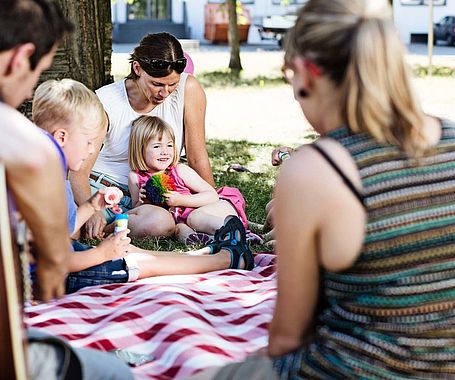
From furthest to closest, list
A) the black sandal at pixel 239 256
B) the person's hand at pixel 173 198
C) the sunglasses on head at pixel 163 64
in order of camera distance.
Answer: the person's hand at pixel 173 198
the sunglasses on head at pixel 163 64
the black sandal at pixel 239 256

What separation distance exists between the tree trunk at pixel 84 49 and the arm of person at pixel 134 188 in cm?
113

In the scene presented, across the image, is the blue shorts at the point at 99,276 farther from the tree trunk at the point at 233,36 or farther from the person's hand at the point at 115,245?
the tree trunk at the point at 233,36

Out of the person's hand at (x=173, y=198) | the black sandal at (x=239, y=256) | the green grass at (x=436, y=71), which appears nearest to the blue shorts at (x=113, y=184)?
the person's hand at (x=173, y=198)

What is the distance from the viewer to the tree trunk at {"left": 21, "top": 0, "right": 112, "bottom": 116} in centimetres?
593

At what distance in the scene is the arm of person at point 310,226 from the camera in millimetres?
2111

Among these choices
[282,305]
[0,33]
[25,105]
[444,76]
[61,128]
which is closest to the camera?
[0,33]

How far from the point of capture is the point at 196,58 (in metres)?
21.5

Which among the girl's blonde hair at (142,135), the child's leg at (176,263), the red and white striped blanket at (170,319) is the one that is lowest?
the child's leg at (176,263)

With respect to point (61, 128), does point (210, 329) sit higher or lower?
lower

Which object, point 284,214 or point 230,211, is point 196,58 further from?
point 284,214

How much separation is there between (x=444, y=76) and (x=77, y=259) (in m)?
13.2

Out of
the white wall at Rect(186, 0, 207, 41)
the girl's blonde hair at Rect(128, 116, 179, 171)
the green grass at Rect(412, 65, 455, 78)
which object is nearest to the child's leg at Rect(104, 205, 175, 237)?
the girl's blonde hair at Rect(128, 116, 179, 171)

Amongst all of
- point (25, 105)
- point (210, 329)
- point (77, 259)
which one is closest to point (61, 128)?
point (77, 259)

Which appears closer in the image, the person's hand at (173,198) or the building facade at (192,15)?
the person's hand at (173,198)
